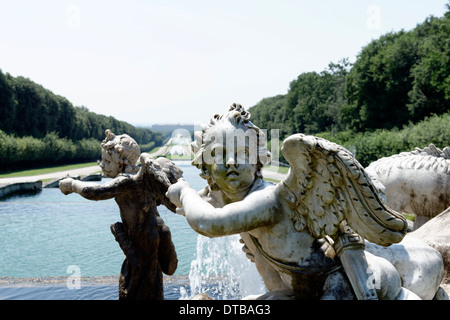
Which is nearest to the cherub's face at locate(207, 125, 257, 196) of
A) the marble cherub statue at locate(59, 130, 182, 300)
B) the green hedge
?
the marble cherub statue at locate(59, 130, 182, 300)

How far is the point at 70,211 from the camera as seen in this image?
53.4 feet

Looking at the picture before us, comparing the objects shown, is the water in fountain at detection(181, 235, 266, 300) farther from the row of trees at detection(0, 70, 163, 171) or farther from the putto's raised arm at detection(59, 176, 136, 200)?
the row of trees at detection(0, 70, 163, 171)

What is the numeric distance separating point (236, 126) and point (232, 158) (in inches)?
7.2

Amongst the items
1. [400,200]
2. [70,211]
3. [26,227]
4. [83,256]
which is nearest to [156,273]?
[400,200]

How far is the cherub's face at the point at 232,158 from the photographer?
90.7 inches

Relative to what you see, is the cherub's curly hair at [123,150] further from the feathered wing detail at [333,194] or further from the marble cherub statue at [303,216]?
the feathered wing detail at [333,194]

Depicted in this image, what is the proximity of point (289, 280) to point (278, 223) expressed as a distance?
31 centimetres

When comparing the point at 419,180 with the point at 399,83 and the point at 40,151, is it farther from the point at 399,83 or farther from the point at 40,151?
the point at 40,151

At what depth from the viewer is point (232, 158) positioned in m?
2.29

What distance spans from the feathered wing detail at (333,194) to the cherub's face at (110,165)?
6.99ft

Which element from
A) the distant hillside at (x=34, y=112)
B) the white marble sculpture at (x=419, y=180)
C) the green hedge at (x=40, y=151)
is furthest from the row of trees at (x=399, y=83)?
the distant hillside at (x=34, y=112)

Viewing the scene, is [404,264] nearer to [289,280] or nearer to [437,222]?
[289,280]

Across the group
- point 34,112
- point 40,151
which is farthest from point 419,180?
point 34,112
